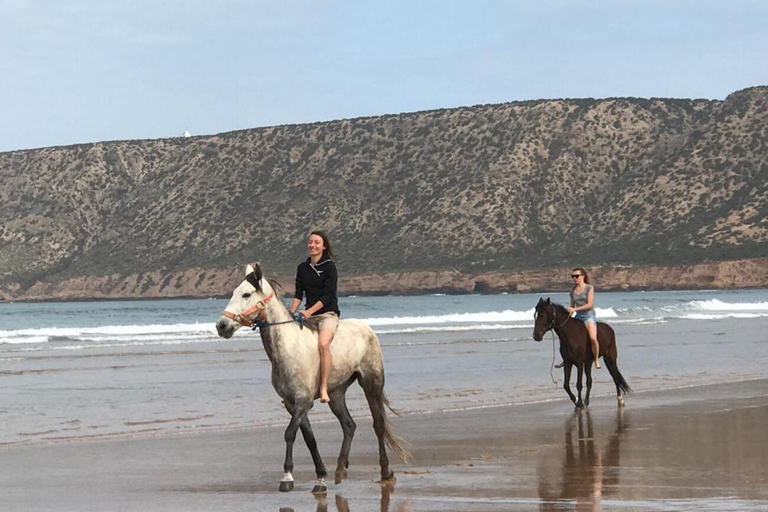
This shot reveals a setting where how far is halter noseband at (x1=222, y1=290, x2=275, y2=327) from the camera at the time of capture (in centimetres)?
1082

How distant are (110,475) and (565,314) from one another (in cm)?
838

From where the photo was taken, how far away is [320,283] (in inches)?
465

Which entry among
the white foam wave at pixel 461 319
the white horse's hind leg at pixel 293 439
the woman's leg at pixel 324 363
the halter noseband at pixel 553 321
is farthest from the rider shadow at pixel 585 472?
the white foam wave at pixel 461 319

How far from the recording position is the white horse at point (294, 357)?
11.0 meters

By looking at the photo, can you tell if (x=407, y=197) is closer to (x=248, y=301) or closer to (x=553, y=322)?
(x=553, y=322)

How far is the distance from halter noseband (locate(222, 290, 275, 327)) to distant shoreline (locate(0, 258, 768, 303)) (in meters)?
108

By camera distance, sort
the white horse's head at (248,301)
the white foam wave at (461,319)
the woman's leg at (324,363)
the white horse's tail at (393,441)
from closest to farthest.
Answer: the white horse's head at (248,301), the woman's leg at (324,363), the white horse's tail at (393,441), the white foam wave at (461,319)

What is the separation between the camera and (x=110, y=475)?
12320 millimetres

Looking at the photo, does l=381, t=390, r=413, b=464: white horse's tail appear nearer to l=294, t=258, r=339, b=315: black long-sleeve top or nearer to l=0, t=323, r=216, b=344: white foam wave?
l=294, t=258, r=339, b=315: black long-sleeve top

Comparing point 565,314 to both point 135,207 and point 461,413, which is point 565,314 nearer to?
point 461,413

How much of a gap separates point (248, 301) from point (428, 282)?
126 m

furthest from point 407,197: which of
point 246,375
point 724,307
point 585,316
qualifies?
point 585,316

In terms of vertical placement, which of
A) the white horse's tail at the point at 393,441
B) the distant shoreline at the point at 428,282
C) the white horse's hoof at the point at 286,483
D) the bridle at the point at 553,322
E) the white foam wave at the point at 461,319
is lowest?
the distant shoreline at the point at 428,282

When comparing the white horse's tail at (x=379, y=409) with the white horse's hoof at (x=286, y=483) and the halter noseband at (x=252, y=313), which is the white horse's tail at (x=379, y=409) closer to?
the white horse's hoof at (x=286, y=483)
